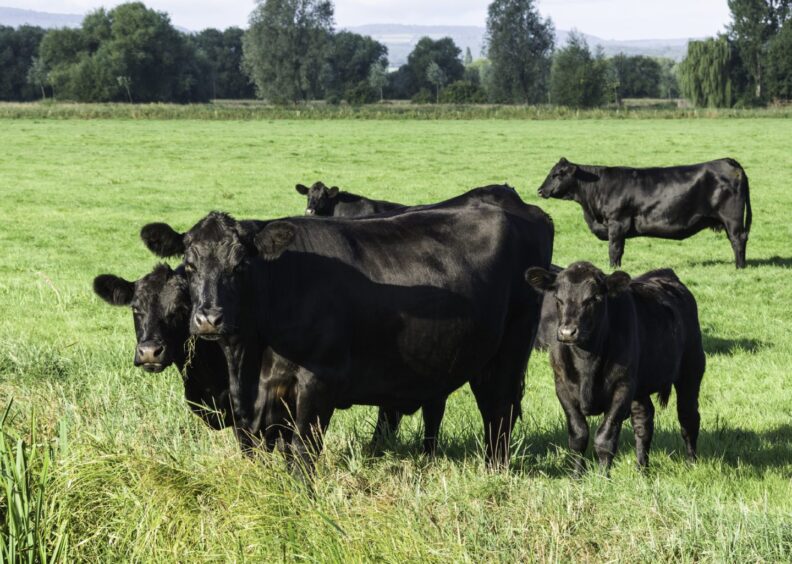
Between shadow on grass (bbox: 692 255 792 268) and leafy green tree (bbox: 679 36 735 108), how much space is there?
259ft

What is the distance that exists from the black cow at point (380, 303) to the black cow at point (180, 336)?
1.57ft

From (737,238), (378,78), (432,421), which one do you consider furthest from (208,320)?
(378,78)

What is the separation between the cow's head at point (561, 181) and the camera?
1742 centimetres

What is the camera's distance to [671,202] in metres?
16.6

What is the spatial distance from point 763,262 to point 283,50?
95.9 meters

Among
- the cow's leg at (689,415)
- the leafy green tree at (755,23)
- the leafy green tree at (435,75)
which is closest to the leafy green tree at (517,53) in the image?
the leafy green tree at (755,23)

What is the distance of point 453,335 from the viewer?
6.18 m

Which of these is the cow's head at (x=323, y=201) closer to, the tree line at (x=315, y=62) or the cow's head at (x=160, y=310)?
the cow's head at (x=160, y=310)

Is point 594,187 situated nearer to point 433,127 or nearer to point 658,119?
point 433,127

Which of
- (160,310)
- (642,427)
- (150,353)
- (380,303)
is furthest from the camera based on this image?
(642,427)

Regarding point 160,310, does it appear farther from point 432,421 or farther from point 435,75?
point 435,75

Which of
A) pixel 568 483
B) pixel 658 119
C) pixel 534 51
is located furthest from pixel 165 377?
pixel 534 51

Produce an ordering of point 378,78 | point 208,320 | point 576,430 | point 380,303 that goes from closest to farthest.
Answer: point 208,320 < point 380,303 < point 576,430 < point 378,78

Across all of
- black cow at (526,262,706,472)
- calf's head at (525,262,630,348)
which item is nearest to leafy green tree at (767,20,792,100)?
black cow at (526,262,706,472)
